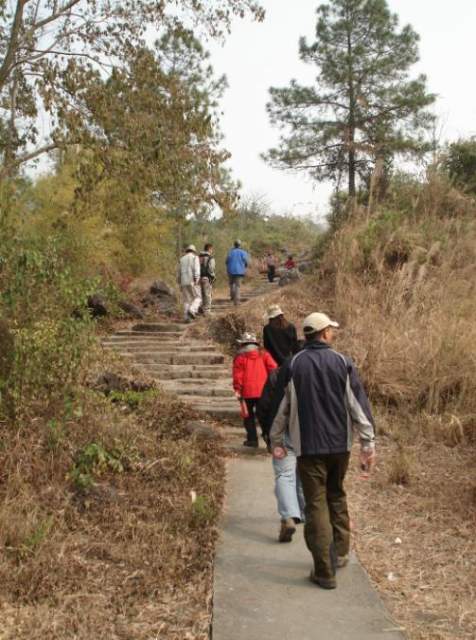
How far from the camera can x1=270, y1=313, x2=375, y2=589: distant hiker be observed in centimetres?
427

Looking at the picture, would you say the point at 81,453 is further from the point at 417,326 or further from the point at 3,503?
the point at 417,326

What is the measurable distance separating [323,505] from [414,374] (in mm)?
5020

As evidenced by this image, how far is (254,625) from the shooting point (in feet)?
12.4

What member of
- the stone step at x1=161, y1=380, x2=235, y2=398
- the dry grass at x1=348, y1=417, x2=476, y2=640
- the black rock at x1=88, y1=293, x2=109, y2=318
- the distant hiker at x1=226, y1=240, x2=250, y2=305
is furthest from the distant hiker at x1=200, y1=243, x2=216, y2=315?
the dry grass at x1=348, y1=417, x2=476, y2=640

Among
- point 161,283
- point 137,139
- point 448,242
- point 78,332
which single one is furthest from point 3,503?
point 161,283

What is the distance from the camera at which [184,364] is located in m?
11.2

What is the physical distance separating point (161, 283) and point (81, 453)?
35.9 ft

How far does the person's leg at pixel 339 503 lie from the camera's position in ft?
14.4

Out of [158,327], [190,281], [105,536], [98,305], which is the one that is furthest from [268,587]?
[98,305]

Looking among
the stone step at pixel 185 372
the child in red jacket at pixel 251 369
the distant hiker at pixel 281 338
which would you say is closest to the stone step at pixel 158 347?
the stone step at pixel 185 372

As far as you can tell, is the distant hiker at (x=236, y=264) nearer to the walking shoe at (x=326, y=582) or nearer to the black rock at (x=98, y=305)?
the black rock at (x=98, y=305)

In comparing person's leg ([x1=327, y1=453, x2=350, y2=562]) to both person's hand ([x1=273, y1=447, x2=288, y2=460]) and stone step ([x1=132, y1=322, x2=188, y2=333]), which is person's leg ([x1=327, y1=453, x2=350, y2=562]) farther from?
stone step ([x1=132, y1=322, x2=188, y2=333])

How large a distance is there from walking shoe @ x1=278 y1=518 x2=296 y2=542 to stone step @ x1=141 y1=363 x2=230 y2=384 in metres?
5.21

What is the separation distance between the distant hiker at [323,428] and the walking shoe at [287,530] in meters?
0.53
